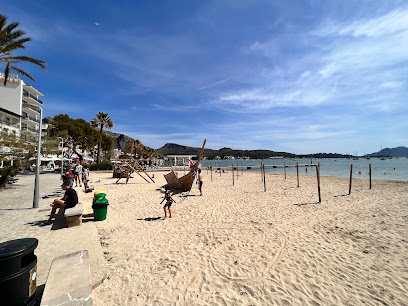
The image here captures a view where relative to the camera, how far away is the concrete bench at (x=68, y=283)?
252 cm

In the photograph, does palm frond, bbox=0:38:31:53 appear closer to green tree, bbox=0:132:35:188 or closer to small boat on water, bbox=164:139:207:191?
green tree, bbox=0:132:35:188

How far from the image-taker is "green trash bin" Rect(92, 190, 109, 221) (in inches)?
284

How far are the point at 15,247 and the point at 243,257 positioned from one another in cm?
441

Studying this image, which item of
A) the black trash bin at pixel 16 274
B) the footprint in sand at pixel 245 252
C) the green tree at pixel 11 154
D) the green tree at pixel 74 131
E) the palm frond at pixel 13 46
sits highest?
the palm frond at pixel 13 46

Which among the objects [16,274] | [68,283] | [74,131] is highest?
[74,131]

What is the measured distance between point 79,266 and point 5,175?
1626 cm

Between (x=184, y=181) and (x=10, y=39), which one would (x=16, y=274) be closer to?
(x=184, y=181)

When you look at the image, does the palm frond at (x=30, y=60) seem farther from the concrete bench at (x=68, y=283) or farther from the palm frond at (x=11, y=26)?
the concrete bench at (x=68, y=283)

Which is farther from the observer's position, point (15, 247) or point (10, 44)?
point (10, 44)

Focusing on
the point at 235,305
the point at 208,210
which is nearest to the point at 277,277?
the point at 235,305

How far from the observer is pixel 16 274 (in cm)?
224

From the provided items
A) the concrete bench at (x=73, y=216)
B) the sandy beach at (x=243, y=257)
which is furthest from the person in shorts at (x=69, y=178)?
the sandy beach at (x=243, y=257)

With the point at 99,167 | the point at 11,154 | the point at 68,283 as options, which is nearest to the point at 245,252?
the point at 68,283

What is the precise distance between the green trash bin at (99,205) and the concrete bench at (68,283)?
12.9 ft
